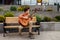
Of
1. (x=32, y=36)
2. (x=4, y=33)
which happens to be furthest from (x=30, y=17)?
(x=4, y=33)

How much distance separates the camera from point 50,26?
11195mm

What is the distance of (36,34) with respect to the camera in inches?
403

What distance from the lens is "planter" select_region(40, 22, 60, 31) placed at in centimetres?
1111

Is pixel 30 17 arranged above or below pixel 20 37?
above

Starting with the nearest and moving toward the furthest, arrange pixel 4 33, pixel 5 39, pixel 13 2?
1. pixel 5 39
2. pixel 4 33
3. pixel 13 2

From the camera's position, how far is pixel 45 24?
11.1 meters

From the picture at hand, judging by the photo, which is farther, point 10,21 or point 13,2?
point 13,2

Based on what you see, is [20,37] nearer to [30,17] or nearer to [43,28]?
[30,17]

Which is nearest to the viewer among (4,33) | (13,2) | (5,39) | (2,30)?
(5,39)

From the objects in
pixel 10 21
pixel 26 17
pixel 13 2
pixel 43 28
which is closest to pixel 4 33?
pixel 10 21

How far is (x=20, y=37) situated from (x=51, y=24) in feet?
7.79

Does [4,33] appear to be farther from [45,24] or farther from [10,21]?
[45,24]

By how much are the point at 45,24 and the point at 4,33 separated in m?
2.44

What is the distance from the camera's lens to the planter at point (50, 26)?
11.1 meters
